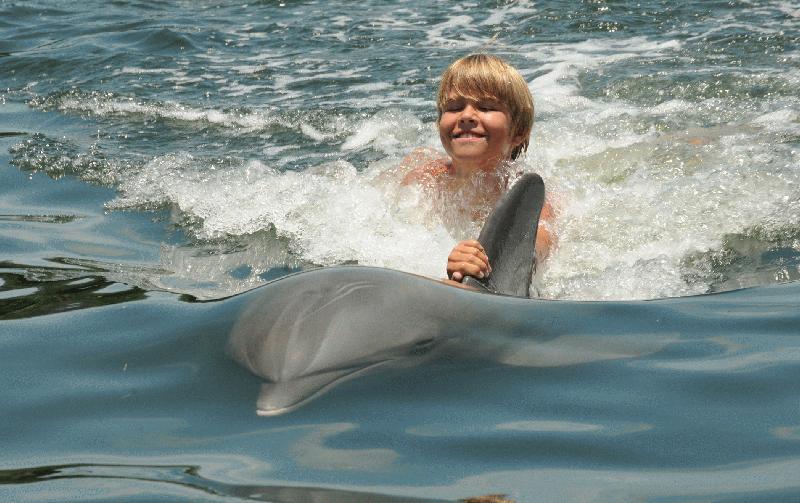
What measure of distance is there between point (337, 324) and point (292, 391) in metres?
0.23

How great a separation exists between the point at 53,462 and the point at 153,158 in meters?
4.27

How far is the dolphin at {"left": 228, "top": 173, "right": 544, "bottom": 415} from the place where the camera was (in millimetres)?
2621

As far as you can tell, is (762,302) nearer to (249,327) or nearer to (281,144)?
(249,327)

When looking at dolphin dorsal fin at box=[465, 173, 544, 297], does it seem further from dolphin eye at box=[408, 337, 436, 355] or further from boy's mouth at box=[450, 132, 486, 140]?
boy's mouth at box=[450, 132, 486, 140]

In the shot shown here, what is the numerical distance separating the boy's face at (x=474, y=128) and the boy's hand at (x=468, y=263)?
5.45ft

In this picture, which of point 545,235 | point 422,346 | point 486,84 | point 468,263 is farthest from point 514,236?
point 486,84

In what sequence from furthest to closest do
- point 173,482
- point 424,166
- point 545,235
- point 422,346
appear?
point 424,166 → point 545,235 → point 422,346 → point 173,482

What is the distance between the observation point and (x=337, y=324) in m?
2.73

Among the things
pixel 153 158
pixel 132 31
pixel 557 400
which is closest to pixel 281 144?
pixel 153 158

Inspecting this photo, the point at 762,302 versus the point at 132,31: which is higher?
the point at 132,31

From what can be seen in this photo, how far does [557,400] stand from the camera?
2693 mm

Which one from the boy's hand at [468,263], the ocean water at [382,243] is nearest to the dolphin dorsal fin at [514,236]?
the boy's hand at [468,263]

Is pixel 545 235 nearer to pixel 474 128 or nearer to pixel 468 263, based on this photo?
pixel 474 128

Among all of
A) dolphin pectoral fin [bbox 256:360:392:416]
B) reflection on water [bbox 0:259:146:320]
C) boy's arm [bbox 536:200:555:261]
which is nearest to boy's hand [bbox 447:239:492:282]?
dolphin pectoral fin [bbox 256:360:392:416]
